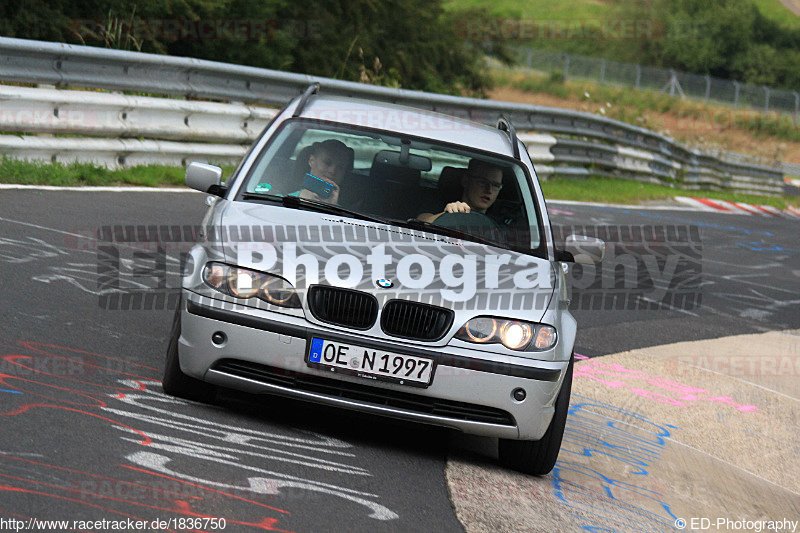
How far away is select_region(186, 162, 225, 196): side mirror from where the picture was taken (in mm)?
5723

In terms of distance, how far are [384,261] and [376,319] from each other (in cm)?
34

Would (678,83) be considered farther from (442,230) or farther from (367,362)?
(367,362)

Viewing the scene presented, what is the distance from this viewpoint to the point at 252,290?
470cm

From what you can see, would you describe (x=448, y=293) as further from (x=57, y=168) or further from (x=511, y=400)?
(x=57, y=168)

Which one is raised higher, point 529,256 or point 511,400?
point 529,256

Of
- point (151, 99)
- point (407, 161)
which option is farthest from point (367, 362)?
point (151, 99)

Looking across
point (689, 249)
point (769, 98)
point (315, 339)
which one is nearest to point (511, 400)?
point (315, 339)

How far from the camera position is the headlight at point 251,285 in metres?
4.67

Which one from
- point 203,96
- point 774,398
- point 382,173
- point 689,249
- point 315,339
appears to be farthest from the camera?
point 689,249

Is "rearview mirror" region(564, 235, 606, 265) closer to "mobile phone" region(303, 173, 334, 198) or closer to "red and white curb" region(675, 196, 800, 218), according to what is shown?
"mobile phone" region(303, 173, 334, 198)

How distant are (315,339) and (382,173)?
162 centimetres

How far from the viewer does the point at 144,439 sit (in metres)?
4.40

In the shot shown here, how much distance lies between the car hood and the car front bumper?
219 millimetres

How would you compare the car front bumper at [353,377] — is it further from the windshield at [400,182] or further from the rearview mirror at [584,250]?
the rearview mirror at [584,250]
